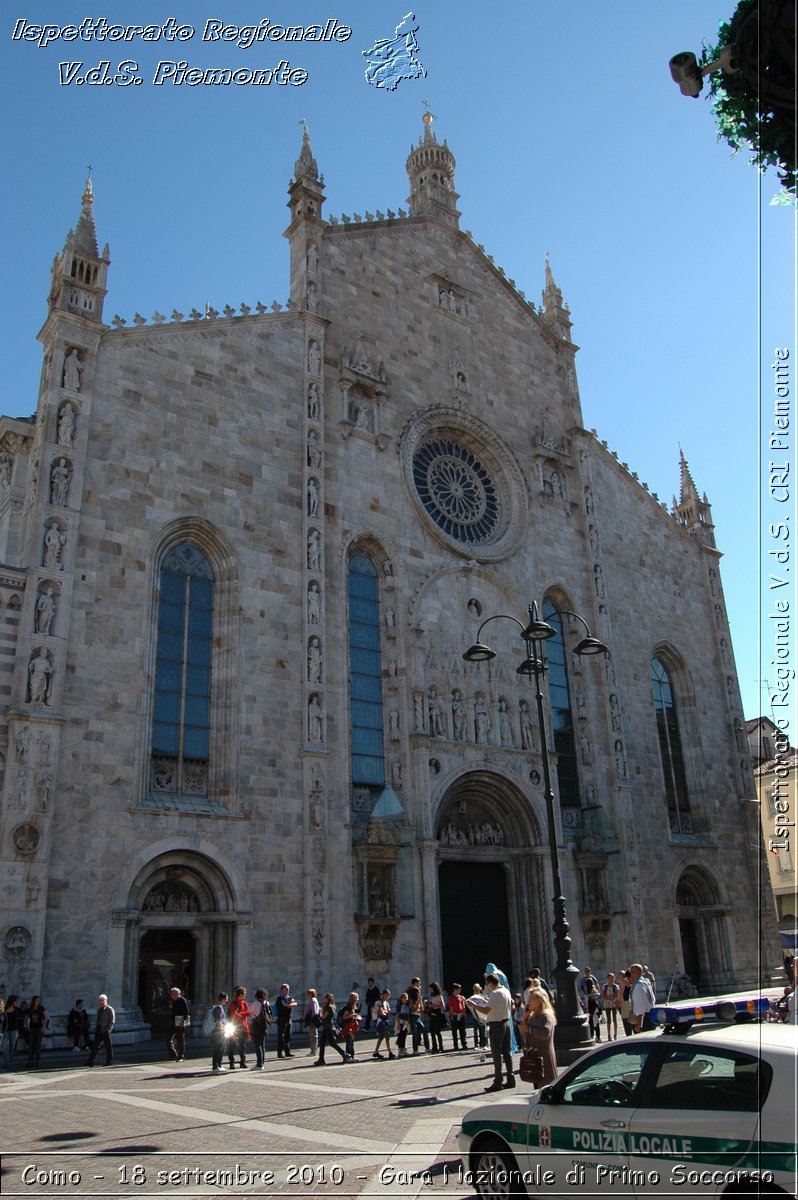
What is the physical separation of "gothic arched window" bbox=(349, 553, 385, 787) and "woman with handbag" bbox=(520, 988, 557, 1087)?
13.8 metres

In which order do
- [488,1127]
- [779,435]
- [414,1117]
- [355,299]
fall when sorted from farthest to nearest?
[355,299] < [414,1117] < [779,435] < [488,1127]

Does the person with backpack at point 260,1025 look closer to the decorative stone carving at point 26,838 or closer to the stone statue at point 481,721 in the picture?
the decorative stone carving at point 26,838

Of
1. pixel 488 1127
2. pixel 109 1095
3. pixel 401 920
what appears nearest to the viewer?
pixel 488 1127

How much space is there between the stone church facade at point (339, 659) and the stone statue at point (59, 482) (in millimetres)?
54

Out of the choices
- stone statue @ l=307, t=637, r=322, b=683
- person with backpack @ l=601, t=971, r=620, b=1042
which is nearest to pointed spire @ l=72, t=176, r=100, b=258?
stone statue @ l=307, t=637, r=322, b=683

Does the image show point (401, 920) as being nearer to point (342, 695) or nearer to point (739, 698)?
point (342, 695)

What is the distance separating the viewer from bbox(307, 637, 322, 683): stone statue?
24.6 metres

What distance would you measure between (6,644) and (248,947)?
8746 mm

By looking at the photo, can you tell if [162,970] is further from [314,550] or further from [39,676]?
[314,550]

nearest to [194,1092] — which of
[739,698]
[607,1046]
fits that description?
[607,1046]

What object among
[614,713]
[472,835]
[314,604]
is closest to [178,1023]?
[314,604]

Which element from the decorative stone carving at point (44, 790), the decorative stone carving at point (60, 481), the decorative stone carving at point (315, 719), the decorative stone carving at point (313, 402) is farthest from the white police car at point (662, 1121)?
the decorative stone carving at point (313, 402)

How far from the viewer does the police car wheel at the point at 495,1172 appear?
7.25 m

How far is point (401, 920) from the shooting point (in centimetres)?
2400
